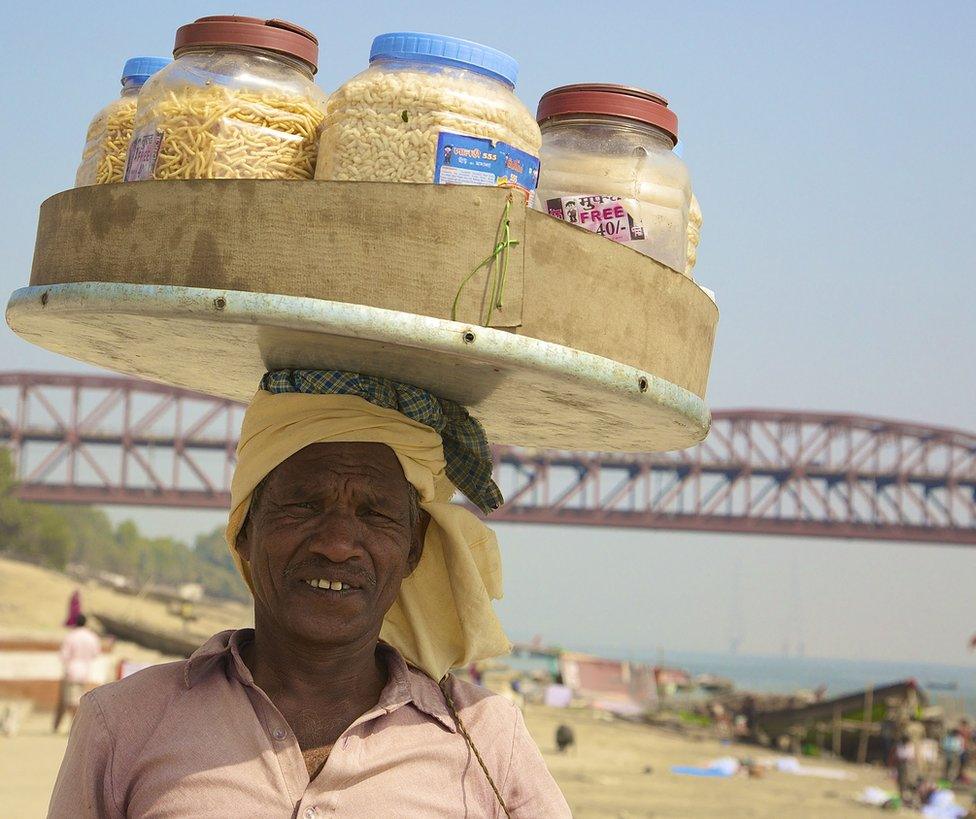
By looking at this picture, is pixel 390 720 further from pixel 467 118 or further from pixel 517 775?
pixel 467 118

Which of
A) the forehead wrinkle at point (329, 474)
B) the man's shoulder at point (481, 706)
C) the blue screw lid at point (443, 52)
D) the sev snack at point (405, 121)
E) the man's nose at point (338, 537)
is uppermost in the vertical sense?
the blue screw lid at point (443, 52)

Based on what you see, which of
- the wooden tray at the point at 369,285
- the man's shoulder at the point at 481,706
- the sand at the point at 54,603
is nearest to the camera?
the wooden tray at the point at 369,285

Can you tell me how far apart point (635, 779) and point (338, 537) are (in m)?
18.3

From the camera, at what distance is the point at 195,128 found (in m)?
2.02

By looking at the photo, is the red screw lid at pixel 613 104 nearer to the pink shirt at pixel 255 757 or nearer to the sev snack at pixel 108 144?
the sev snack at pixel 108 144

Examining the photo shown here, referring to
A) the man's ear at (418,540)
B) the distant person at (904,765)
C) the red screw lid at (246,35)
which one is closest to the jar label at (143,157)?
the red screw lid at (246,35)

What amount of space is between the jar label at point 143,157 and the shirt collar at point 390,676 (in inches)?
29.5

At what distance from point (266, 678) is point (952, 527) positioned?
90122 mm

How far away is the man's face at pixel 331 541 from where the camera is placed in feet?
6.99

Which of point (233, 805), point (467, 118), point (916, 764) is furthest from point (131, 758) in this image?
point (916, 764)

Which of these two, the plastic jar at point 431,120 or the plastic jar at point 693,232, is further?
the plastic jar at point 693,232

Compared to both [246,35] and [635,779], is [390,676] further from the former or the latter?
[635,779]

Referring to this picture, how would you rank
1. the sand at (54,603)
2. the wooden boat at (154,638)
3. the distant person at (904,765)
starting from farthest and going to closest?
1. the sand at (54,603)
2. the wooden boat at (154,638)
3. the distant person at (904,765)

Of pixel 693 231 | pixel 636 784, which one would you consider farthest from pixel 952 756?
pixel 693 231
